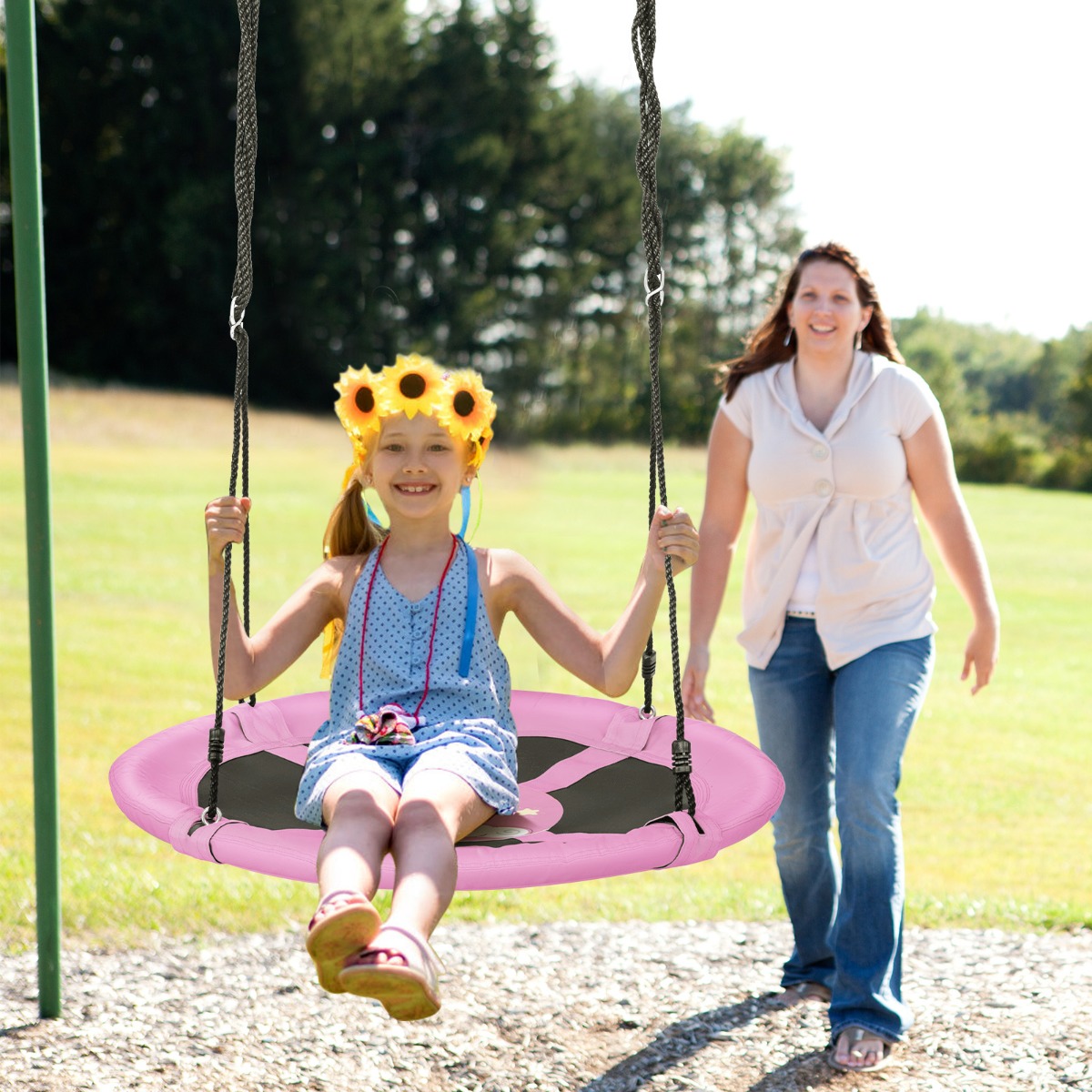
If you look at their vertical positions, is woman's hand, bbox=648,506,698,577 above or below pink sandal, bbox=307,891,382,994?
above

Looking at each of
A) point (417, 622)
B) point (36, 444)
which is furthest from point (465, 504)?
point (36, 444)

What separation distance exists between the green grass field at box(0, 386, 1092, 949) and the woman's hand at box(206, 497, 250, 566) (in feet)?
6.91

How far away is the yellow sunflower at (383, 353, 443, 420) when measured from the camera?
2.32 meters

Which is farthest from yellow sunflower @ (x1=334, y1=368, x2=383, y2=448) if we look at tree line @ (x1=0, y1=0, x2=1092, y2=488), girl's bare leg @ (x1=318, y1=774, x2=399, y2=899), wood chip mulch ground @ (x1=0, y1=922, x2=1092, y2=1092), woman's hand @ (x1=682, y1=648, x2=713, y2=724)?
tree line @ (x1=0, y1=0, x2=1092, y2=488)

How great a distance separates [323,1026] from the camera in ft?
10.8

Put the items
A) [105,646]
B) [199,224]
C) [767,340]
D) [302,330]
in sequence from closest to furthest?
[767,340]
[105,646]
[302,330]
[199,224]

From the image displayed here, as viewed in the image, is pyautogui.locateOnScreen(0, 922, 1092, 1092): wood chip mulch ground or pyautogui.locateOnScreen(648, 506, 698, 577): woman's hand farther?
pyautogui.locateOnScreen(0, 922, 1092, 1092): wood chip mulch ground

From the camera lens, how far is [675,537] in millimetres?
2150

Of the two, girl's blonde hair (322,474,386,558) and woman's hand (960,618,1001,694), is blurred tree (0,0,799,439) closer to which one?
woman's hand (960,618,1001,694)

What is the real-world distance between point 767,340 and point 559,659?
0.97m

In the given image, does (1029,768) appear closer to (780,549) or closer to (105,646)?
(780,549)

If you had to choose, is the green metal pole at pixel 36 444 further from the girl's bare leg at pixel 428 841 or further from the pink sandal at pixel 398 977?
the pink sandal at pixel 398 977

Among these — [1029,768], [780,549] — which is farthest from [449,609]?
[1029,768]

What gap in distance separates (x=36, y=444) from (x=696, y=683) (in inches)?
62.4
